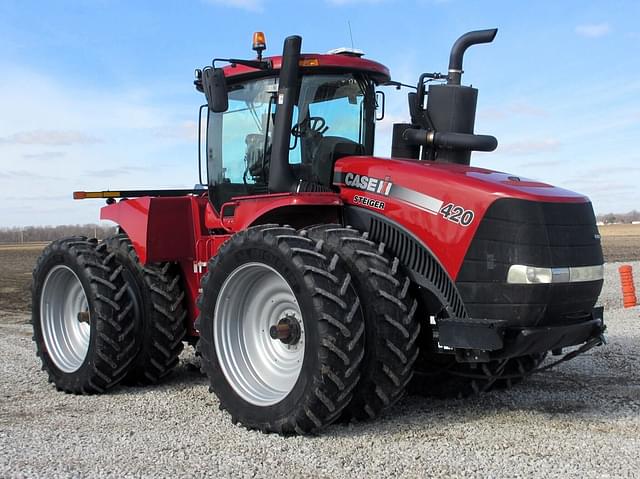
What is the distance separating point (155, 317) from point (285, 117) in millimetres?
2245

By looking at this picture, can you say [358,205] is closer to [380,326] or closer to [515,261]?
[380,326]

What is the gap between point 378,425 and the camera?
204 inches

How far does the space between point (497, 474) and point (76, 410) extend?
139 inches

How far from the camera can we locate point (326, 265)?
4887 mm

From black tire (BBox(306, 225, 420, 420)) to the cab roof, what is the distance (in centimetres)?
173

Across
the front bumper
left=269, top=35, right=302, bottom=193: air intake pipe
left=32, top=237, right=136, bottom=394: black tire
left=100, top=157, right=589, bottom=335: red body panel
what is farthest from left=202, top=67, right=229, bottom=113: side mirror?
the front bumper

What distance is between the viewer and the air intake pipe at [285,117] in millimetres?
5793

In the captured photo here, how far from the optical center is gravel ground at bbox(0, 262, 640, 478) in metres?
4.30

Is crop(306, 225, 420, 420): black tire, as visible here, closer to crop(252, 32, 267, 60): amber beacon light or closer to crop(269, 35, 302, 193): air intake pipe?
crop(269, 35, 302, 193): air intake pipe

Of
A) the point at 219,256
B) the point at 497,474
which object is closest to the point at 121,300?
the point at 219,256

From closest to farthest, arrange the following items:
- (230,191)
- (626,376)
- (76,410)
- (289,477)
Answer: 1. (289,477)
2. (76,410)
3. (230,191)
4. (626,376)

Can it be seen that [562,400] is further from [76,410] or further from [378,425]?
[76,410]

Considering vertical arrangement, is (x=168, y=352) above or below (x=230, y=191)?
below

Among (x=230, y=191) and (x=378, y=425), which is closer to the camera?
(x=378, y=425)
